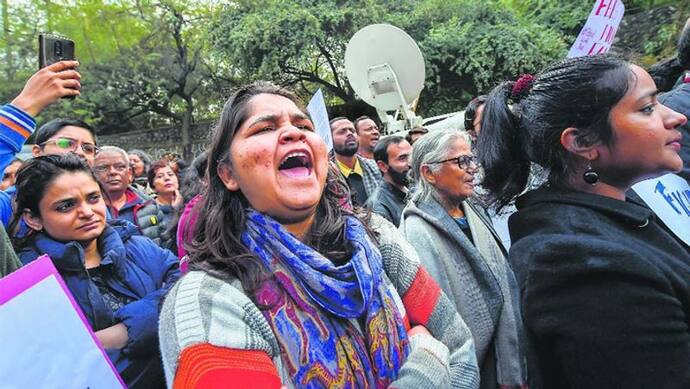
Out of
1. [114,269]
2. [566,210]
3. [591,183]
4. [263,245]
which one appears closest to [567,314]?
[566,210]

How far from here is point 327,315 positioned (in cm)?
129

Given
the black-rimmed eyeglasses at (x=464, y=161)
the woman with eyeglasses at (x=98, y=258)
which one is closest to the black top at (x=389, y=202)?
the black-rimmed eyeglasses at (x=464, y=161)

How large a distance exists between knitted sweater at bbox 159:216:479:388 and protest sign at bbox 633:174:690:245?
0.84 metres

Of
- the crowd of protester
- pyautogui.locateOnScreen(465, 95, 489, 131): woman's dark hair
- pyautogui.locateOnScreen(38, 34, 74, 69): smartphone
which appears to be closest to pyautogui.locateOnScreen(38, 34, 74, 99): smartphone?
pyautogui.locateOnScreen(38, 34, 74, 69): smartphone

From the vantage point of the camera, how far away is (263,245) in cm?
135

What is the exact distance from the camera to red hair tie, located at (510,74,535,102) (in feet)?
5.34

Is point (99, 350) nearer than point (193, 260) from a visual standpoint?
No

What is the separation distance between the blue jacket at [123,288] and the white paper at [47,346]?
41cm

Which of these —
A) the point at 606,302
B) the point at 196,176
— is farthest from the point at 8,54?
the point at 606,302

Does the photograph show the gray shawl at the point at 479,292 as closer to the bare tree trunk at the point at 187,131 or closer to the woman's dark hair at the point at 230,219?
the woman's dark hair at the point at 230,219

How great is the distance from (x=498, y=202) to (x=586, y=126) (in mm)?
428

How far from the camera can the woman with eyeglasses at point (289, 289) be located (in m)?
1.16

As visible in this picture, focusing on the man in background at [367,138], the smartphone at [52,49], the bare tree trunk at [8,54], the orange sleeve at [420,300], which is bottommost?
the man in background at [367,138]

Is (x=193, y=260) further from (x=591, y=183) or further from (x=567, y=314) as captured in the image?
(x=591, y=183)
